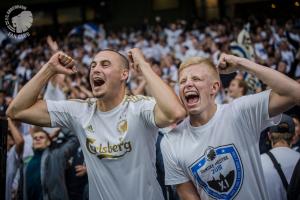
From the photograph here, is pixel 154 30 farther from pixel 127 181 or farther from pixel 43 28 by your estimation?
pixel 127 181

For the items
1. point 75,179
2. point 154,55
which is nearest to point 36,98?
point 75,179

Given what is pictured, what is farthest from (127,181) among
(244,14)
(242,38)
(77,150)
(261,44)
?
(244,14)

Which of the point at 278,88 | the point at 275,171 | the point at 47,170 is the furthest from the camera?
the point at 47,170

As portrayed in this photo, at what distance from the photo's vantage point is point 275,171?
132 inches

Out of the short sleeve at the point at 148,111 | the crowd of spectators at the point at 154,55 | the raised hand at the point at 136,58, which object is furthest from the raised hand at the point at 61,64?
the crowd of spectators at the point at 154,55

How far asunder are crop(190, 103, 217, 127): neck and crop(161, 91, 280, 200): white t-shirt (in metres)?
0.04

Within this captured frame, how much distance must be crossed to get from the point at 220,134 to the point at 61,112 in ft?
3.80

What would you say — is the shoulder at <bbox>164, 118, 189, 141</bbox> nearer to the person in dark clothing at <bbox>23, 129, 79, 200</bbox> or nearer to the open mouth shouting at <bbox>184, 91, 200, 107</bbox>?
the open mouth shouting at <bbox>184, 91, 200, 107</bbox>

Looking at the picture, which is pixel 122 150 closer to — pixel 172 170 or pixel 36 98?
pixel 172 170

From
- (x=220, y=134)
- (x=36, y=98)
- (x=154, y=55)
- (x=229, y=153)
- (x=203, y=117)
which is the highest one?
(x=154, y=55)

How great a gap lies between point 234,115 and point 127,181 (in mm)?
795

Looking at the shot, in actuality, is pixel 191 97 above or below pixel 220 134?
above

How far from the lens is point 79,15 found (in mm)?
22734

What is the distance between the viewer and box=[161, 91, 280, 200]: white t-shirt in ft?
8.50
